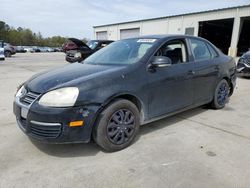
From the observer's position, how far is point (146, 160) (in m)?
2.91

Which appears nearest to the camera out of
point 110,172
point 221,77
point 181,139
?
point 110,172

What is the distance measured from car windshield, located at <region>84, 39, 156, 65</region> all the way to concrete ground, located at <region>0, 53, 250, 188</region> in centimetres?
119

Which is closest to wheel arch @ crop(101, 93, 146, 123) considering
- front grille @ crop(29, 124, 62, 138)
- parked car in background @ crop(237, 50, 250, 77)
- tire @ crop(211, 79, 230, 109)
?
front grille @ crop(29, 124, 62, 138)

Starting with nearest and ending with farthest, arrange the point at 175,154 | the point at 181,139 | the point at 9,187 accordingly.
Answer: the point at 9,187 < the point at 175,154 < the point at 181,139

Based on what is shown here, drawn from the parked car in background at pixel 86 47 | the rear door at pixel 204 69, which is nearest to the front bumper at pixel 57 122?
the rear door at pixel 204 69

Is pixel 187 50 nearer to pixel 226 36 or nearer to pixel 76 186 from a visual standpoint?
pixel 76 186

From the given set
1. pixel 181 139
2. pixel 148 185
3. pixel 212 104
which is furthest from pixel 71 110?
pixel 212 104

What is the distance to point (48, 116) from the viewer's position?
2686 mm

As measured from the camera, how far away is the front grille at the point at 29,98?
9.39ft

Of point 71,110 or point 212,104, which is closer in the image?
point 71,110

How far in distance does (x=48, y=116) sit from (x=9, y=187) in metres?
0.81

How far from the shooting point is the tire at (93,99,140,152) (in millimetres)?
2930

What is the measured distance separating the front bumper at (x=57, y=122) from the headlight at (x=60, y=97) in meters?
0.06

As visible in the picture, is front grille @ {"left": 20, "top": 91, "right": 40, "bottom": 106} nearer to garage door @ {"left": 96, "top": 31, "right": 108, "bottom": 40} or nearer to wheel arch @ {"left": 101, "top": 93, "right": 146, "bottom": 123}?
wheel arch @ {"left": 101, "top": 93, "right": 146, "bottom": 123}
